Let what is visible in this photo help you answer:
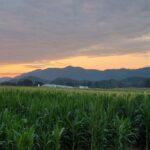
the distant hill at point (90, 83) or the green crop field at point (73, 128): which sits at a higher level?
the distant hill at point (90, 83)

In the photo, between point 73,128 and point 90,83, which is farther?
point 90,83

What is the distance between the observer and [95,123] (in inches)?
366

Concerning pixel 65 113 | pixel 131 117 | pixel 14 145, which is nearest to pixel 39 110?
pixel 65 113

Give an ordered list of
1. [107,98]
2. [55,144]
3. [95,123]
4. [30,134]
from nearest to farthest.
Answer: [30,134]
[55,144]
[95,123]
[107,98]

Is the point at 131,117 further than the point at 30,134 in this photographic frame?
Yes

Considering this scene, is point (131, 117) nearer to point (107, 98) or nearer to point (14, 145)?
point (107, 98)

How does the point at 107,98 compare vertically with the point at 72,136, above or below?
above

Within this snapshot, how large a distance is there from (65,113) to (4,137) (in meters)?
2.07

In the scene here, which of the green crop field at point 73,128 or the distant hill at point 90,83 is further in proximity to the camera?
the distant hill at point 90,83

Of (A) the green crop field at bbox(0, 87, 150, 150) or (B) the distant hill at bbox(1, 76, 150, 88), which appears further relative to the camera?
(B) the distant hill at bbox(1, 76, 150, 88)

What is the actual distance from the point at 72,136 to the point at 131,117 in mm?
2825

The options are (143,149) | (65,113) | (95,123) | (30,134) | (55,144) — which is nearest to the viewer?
(30,134)

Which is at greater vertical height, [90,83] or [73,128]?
[90,83]

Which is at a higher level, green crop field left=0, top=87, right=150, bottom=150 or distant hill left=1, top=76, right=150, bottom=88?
distant hill left=1, top=76, right=150, bottom=88
